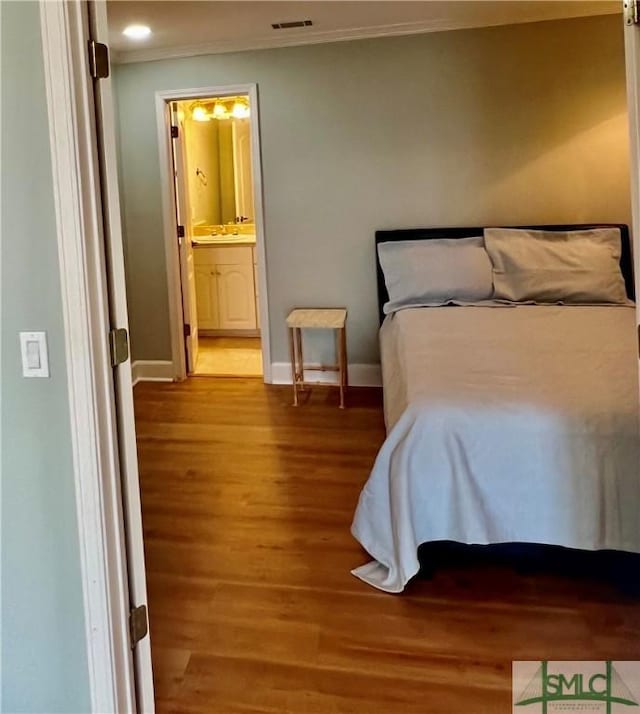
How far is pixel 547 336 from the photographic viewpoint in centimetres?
328

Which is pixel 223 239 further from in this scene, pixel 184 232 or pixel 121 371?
pixel 121 371

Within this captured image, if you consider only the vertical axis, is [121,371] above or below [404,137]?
below

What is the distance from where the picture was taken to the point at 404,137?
180 inches

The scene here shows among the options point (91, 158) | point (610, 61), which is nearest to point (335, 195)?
point (610, 61)

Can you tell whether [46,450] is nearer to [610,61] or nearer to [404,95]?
[404,95]

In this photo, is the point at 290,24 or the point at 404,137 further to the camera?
the point at 404,137

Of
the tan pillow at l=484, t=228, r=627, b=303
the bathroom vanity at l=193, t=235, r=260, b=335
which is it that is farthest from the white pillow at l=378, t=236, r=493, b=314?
the bathroom vanity at l=193, t=235, r=260, b=335

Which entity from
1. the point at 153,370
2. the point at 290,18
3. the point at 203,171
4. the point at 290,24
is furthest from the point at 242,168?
the point at 290,18

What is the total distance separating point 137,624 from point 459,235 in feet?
11.3

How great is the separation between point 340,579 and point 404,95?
326 centimetres

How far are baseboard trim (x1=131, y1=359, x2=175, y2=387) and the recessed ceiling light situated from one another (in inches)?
88.0

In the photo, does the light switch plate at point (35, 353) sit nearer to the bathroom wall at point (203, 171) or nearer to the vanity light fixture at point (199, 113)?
the bathroom wall at point (203, 171)

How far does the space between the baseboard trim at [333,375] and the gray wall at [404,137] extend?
0.35 ft

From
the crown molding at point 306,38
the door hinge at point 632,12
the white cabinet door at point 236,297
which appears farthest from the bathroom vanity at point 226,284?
the door hinge at point 632,12
